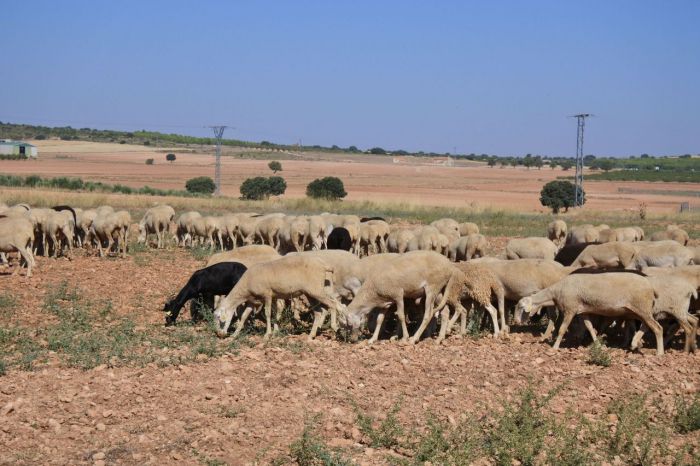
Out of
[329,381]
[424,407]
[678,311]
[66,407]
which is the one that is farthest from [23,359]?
[678,311]

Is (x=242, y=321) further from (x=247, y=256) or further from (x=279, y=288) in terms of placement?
(x=247, y=256)

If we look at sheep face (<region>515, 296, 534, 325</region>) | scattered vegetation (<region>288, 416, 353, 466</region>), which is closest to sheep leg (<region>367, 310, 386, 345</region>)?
sheep face (<region>515, 296, 534, 325</region>)

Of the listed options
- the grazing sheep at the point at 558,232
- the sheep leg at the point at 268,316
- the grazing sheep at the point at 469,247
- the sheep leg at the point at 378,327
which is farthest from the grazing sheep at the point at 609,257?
the grazing sheep at the point at 558,232

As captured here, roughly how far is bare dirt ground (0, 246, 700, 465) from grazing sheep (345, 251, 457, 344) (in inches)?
19.9

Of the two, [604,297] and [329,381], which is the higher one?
[604,297]

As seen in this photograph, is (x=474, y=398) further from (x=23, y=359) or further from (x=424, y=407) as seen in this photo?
(x=23, y=359)

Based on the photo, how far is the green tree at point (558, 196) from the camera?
62656 mm

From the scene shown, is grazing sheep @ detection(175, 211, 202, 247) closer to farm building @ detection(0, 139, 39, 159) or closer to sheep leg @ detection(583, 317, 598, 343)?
sheep leg @ detection(583, 317, 598, 343)

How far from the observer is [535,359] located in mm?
11969

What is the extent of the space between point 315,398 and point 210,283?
5289 mm

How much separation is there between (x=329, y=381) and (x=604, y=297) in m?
4.72

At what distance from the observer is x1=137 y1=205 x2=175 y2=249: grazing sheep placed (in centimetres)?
2836

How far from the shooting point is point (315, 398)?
10102 millimetres

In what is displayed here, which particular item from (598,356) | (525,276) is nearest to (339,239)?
(525,276)
